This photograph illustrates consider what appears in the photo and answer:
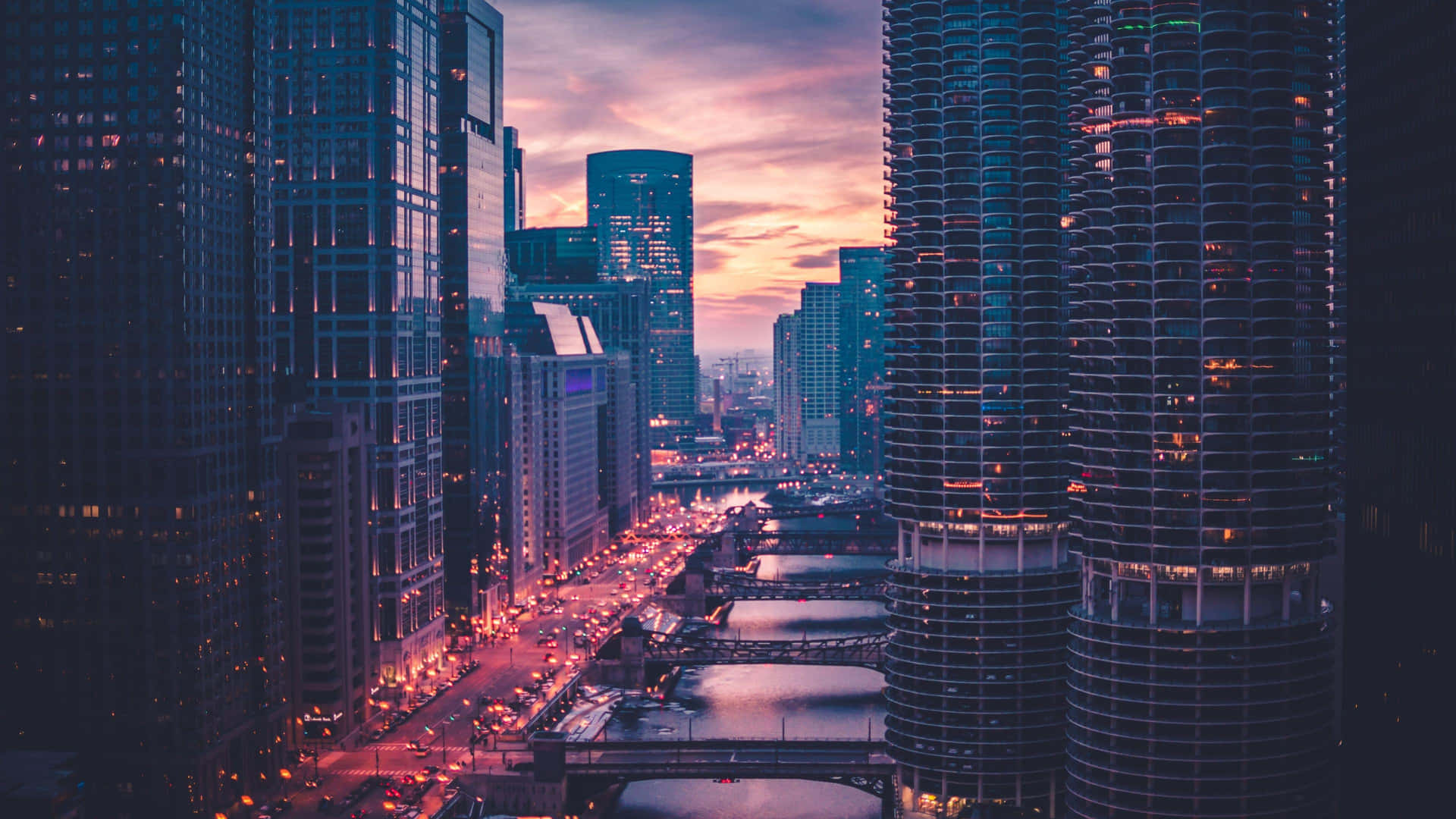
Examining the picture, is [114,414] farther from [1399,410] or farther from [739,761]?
[1399,410]

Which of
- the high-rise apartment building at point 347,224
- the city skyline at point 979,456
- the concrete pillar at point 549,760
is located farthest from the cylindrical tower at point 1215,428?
the high-rise apartment building at point 347,224

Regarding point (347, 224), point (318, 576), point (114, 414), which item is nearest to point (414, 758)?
point (318, 576)

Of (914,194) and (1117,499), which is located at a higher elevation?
(914,194)

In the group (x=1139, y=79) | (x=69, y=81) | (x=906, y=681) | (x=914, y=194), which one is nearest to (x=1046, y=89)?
(x=914, y=194)

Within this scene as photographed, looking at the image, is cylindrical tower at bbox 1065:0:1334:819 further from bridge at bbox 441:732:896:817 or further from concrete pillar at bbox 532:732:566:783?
concrete pillar at bbox 532:732:566:783

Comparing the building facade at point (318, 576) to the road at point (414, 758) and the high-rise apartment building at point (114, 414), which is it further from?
the high-rise apartment building at point (114, 414)

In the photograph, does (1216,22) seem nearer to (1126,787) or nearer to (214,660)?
(1126,787)
